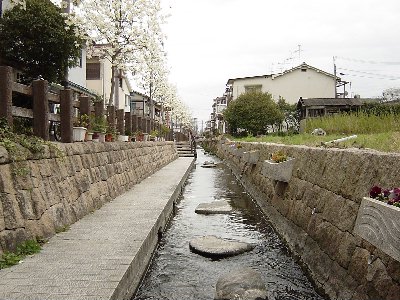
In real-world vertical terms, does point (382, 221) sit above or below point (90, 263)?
above

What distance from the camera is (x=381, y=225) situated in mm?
2875

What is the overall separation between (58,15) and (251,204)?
1194 centimetres

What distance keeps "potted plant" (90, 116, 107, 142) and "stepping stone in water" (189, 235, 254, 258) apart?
397cm

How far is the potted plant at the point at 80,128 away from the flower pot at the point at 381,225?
248 inches

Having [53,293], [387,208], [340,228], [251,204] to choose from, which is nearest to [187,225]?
[251,204]

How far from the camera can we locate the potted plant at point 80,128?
27.1 ft

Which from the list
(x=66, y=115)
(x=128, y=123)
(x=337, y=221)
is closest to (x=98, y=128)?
(x=66, y=115)

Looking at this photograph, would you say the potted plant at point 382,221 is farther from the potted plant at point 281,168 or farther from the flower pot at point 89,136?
the flower pot at point 89,136

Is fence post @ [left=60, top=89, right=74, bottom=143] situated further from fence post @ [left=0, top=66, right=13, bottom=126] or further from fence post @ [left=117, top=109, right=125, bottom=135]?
fence post @ [left=117, top=109, right=125, bottom=135]

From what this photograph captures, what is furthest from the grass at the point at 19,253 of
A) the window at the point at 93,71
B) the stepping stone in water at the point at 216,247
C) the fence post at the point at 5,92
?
the window at the point at 93,71

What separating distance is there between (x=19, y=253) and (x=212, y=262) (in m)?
2.92

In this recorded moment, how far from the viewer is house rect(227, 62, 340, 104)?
140 feet

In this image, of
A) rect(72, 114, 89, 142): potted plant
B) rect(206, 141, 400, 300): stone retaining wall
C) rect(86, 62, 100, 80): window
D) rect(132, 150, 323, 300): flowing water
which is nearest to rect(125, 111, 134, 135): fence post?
rect(132, 150, 323, 300): flowing water

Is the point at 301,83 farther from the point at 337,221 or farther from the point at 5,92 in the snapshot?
the point at 5,92
